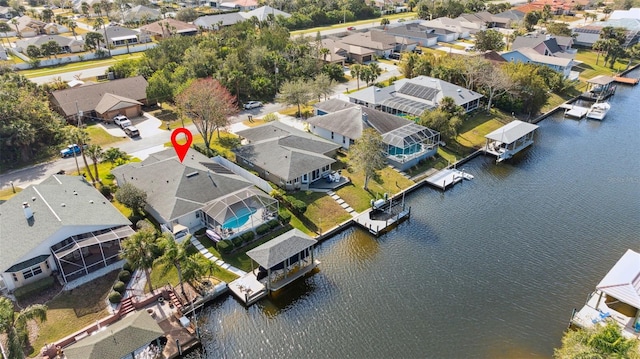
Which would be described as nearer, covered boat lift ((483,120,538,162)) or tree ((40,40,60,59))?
covered boat lift ((483,120,538,162))

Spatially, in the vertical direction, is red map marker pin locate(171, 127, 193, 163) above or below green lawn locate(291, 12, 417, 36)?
below

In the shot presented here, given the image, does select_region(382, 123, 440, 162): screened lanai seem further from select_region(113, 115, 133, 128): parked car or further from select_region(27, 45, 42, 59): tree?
→ select_region(27, 45, 42, 59): tree

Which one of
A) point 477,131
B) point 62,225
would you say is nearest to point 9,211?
point 62,225

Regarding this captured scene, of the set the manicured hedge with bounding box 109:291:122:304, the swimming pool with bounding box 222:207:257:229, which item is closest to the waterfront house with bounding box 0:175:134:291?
the manicured hedge with bounding box 109:291:122:304

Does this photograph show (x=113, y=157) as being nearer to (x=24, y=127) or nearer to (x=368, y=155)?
(x=24, y=127)

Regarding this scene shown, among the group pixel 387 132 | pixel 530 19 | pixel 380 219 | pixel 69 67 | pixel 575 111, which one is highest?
pixel 530 19

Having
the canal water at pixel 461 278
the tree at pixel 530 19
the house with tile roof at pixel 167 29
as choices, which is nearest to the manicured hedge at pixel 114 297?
the canal water at pixel 461 278


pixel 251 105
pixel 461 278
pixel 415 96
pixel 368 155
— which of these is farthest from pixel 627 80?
pixel 461 278
